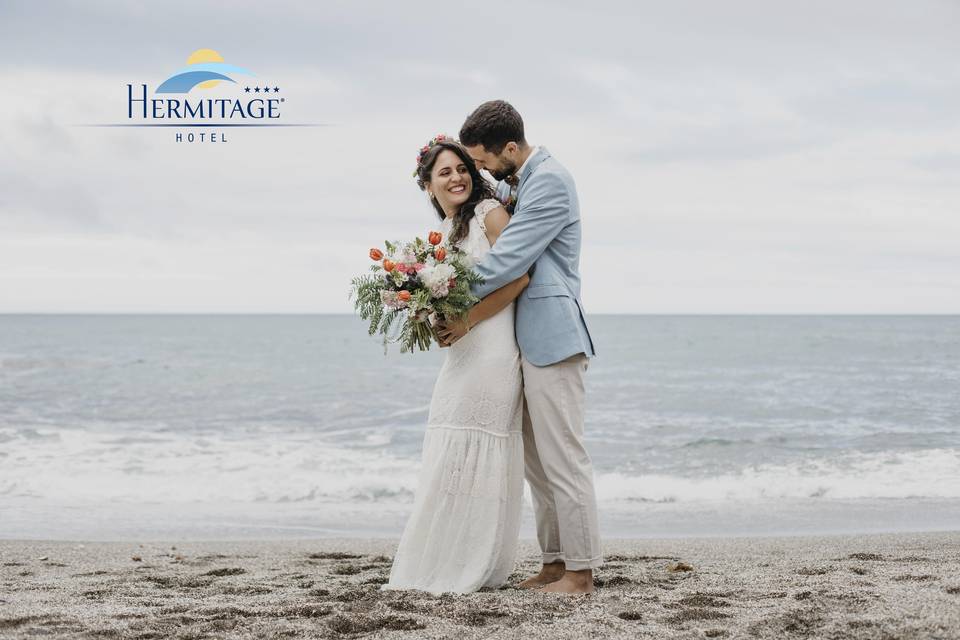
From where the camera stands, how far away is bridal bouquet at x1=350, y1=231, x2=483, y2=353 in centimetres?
345

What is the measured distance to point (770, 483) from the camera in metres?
9.46

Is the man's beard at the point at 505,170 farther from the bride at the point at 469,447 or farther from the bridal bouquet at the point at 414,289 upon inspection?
the bridal bouquet at the point at 414,289

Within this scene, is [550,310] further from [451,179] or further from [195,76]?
[195,76]

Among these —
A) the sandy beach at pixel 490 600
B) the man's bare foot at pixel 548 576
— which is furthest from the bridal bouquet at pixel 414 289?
the man's bare foot at pixel 548 576

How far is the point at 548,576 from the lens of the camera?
389 centimetres

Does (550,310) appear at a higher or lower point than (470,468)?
higher

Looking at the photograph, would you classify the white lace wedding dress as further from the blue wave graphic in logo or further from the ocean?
the blue wave graphic in logo

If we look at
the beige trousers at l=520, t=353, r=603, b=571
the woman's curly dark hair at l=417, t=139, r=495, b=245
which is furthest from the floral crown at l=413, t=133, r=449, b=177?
the beige trousers at l=520, t=353, r=603, b=571

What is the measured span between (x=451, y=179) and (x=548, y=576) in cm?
172

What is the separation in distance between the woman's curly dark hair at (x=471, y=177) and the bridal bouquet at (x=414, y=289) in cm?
13

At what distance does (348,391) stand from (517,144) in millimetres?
18924

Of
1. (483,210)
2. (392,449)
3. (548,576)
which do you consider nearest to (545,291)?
(483,210)

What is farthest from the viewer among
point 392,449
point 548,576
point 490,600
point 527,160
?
point 392,449

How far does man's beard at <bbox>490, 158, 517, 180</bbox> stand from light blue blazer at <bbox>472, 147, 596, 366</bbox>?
0.26 feet
